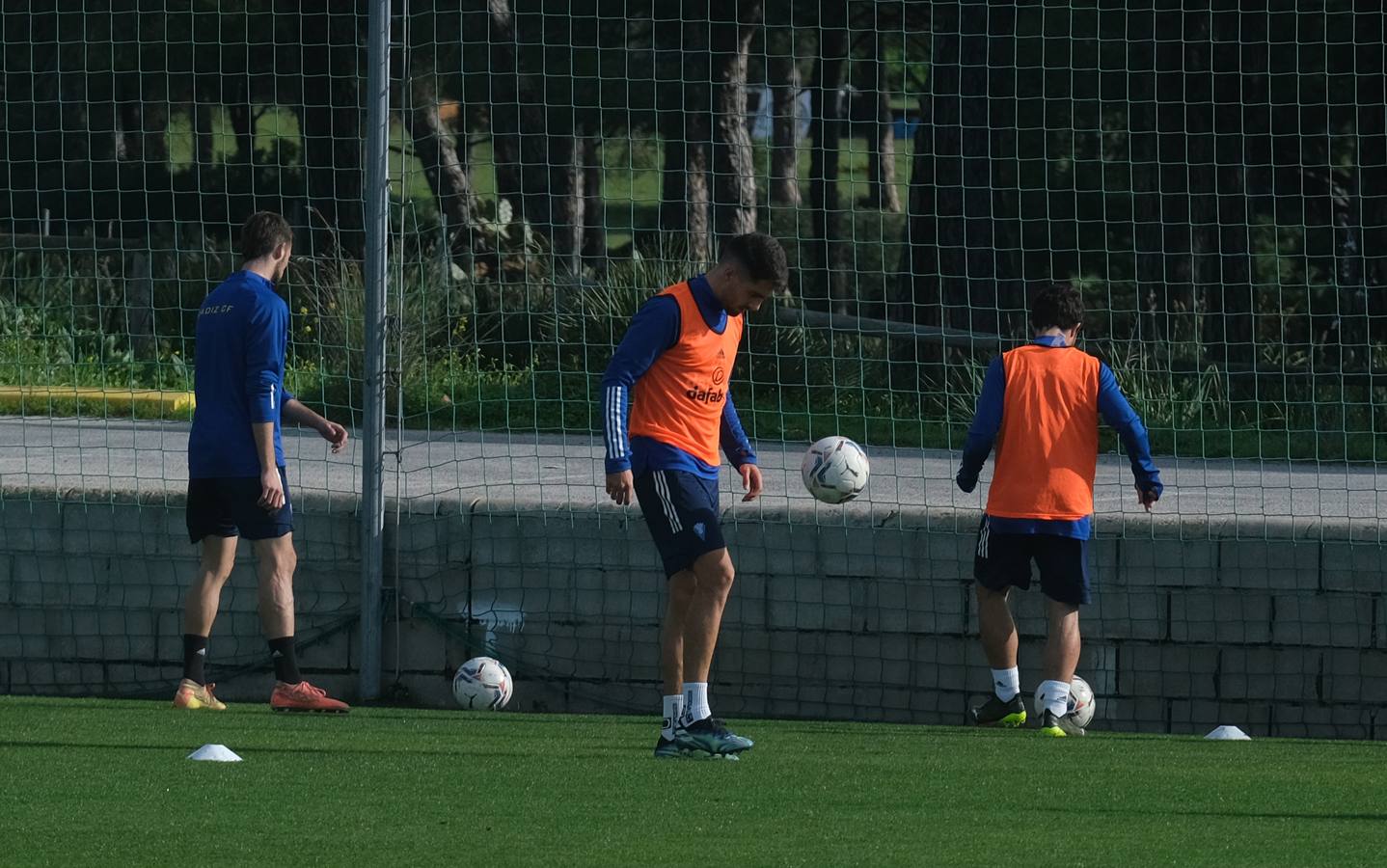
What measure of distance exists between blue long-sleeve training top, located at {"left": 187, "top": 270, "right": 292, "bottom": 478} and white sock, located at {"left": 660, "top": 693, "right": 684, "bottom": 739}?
1.88 meters

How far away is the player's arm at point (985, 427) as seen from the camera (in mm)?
7707

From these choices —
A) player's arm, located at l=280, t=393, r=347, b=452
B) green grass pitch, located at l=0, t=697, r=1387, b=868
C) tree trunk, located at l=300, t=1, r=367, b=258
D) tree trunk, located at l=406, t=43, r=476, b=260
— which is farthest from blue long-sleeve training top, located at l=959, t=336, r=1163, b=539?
tree trunk, located at l=300, t=1, r=367, b=258

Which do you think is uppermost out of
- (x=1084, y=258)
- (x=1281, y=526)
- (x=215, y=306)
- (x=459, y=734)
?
(x=1084, y=258)

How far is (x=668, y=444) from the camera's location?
260 inches

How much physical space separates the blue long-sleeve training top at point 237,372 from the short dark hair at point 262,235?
0.31ft

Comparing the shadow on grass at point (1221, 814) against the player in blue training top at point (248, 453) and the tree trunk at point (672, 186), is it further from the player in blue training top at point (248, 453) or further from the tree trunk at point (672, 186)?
the tree trunk at point (672, 186)

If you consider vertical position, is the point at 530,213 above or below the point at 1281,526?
above

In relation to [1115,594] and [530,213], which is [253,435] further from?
[530,213]

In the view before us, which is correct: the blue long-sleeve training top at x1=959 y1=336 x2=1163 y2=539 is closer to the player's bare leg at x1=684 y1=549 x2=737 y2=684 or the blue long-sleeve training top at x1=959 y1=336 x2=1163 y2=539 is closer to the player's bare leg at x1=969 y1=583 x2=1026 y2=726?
the player's bare leg at x1=969 y1=583 x2=1026 y2=726

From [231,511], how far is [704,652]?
81.6 inches

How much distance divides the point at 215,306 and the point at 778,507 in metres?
2.47

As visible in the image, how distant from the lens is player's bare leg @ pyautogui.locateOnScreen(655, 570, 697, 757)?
6.65m

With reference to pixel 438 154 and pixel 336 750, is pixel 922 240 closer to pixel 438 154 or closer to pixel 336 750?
pixel 438 154

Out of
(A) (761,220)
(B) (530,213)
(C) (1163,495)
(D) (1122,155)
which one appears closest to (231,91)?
(B) (530,213)
